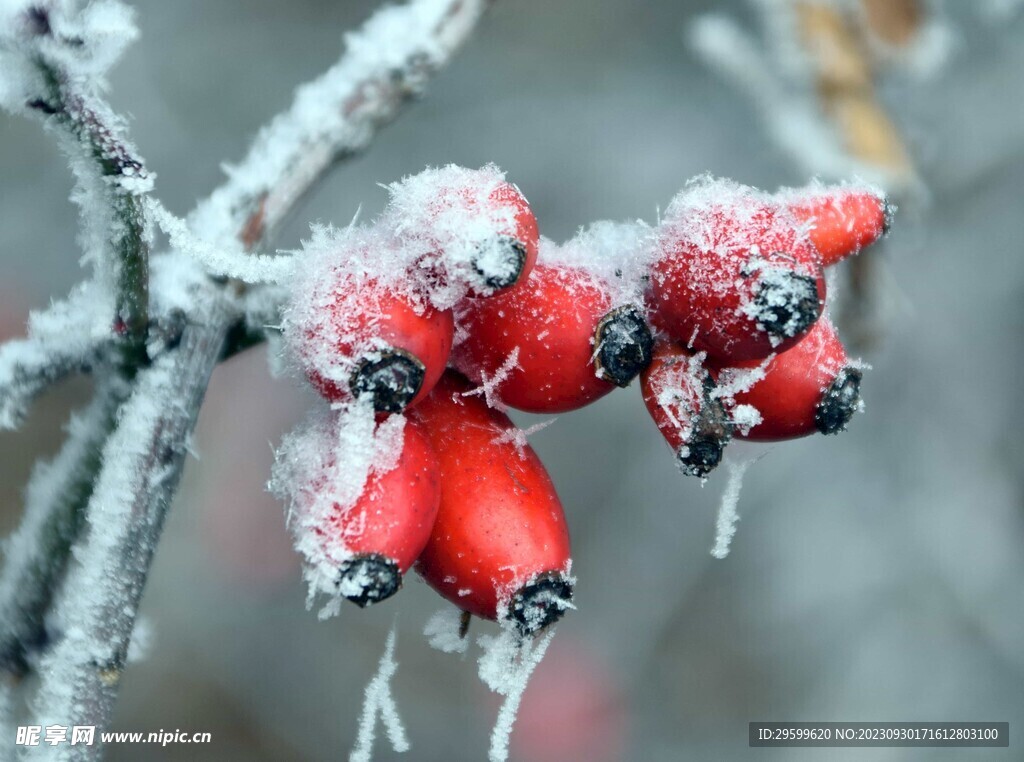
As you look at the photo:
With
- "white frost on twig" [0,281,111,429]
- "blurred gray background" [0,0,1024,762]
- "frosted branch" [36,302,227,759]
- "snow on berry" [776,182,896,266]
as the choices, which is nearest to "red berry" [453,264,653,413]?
"snow on berry" [776,182,896,266]

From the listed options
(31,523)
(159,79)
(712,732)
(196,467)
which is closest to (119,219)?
(31,523)

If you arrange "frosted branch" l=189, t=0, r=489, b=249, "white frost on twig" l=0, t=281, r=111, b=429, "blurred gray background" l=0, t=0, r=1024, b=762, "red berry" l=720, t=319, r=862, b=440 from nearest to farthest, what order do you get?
"red berry" l=720, t=319, r=862, b=440 → "white frost on twig" l=0, t=281, r=111, b=429 → "frosted branch" l=189, t=0, r=489, b=249 → "blurred gray background" l=0, t=0, r=1024, b=762

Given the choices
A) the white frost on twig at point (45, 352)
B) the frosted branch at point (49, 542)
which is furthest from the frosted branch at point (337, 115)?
the frosted branch at point (49, 542)

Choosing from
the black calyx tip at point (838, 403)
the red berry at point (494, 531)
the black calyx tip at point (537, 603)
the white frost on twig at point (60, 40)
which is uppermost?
the white frost on twig at point (60, 40)

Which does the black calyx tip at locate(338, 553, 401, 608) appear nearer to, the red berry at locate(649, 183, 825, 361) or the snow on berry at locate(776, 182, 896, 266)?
the red berry at locate(649, 183, 825, 361)

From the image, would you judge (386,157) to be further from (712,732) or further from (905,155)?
(712,732)

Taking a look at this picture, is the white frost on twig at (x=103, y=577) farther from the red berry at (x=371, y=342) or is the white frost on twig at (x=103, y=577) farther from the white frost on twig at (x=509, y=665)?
the white frost on twig at (x=509, y=665)

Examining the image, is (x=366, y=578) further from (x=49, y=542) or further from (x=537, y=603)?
(x=49, y=542)
